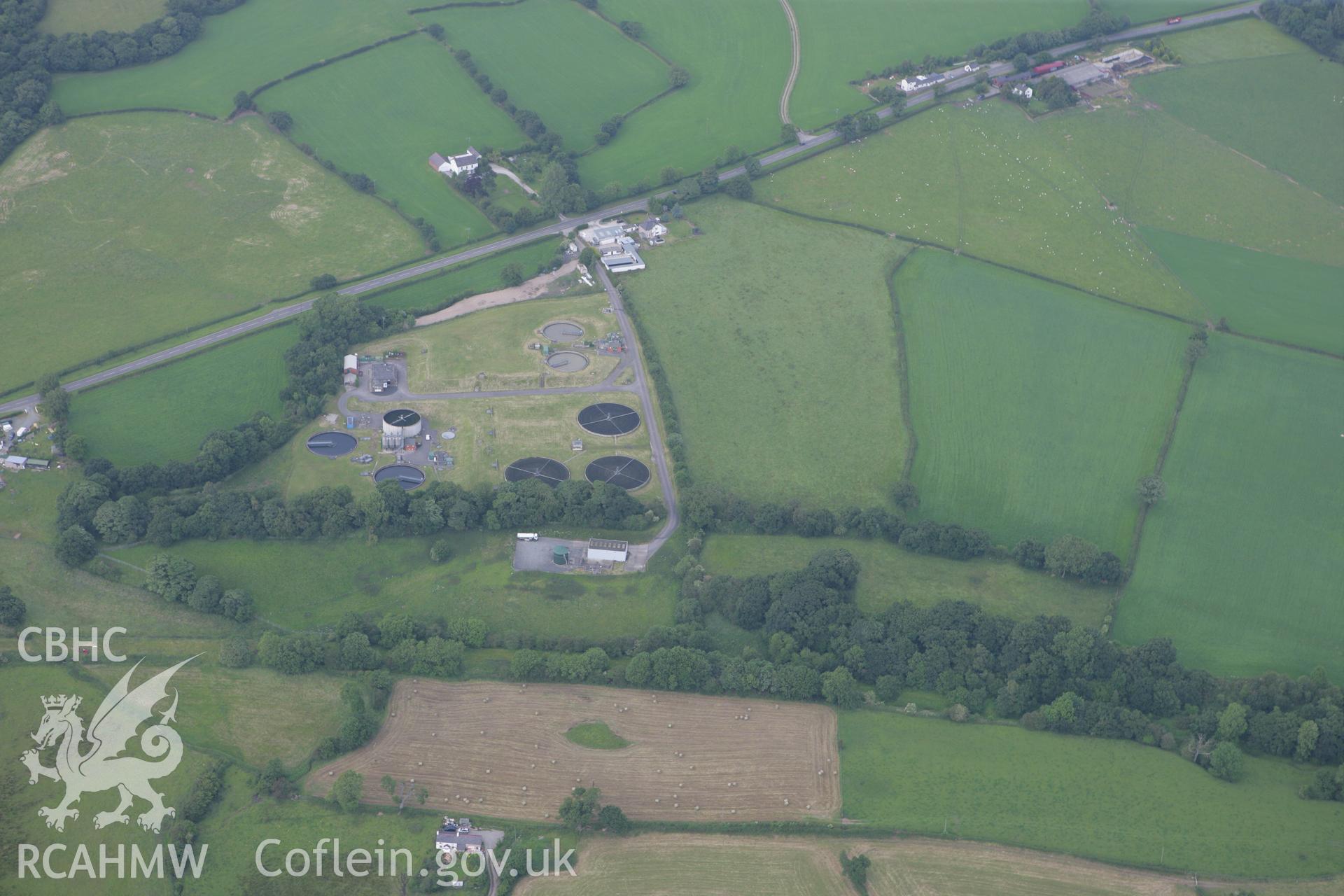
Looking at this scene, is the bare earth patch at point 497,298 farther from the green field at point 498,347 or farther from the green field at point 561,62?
the green field at point 561,62

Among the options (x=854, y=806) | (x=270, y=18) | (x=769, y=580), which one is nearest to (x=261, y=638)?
(x=769, y=580)

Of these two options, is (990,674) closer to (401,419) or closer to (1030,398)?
(1030,398)

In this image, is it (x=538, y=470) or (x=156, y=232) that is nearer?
(x=538, y=470)

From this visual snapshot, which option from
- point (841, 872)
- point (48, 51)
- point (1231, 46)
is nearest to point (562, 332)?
point (841, 872)

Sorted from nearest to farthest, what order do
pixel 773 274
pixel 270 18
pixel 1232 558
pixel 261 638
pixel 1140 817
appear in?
pixel 1140 817, pixel 261 638, pixel 1232 558, pixel 773 274, pixel 270 18

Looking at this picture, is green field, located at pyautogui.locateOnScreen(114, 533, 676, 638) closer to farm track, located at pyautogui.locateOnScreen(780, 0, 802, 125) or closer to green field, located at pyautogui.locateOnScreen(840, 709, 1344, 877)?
green field, located at pyautogui.locateOnScreen(840, 709, 1344, 877)

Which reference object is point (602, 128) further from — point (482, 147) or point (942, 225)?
point (942, 225)

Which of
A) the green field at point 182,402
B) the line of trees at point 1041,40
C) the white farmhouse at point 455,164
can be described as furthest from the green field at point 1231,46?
the green field at point 182,402
